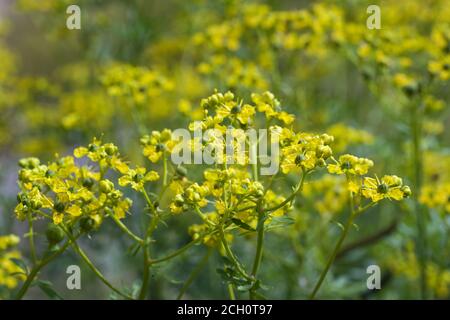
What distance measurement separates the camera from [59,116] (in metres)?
4.58

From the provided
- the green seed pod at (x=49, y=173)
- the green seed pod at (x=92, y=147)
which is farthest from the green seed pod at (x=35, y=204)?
the green seed pod at (x=92, y=147)

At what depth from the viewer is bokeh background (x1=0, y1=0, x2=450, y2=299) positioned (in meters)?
3.51

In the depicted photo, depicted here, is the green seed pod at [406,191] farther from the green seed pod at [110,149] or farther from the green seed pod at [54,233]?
the green seed pod at [54,233]

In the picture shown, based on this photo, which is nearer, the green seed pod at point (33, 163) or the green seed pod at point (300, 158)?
the green seed pod at point (300, 158)

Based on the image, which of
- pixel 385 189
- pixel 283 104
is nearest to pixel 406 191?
pixel 385 189

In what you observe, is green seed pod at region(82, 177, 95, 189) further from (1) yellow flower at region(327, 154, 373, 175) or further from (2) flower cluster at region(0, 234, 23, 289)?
(1) yellow flower at region(327, 154, 373, 175)


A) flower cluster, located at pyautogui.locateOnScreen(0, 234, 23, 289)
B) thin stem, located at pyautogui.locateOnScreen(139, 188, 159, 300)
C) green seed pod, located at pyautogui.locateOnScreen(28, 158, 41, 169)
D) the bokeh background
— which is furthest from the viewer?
the bokeh background

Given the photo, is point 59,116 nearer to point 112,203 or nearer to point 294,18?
point 294,18

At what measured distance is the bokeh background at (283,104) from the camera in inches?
138

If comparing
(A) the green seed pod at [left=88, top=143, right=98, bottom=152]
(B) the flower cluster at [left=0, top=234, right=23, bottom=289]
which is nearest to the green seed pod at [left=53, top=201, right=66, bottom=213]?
(A) the green seed pod at [left=88, top=143, right=98, bottom=152]

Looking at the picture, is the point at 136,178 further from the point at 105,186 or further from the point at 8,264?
the point at 8,264

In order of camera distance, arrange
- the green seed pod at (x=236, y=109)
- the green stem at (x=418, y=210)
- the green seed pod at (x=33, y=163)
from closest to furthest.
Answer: the green seed pod at (x=236, y=109) < the green seed pod at (x=33, y=163) < the green stem at (x=418, y=210)
